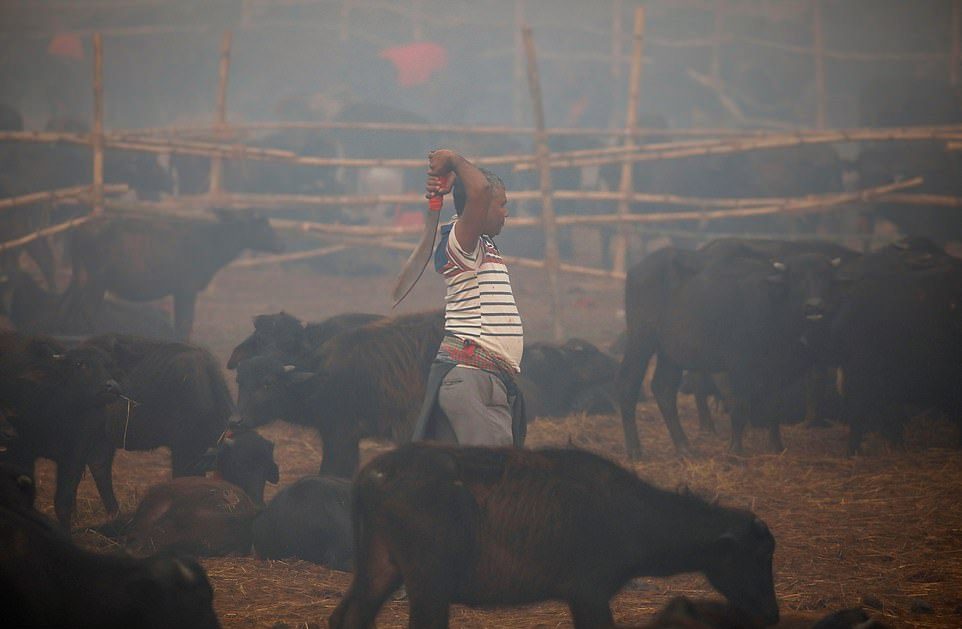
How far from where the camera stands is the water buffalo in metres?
14.3

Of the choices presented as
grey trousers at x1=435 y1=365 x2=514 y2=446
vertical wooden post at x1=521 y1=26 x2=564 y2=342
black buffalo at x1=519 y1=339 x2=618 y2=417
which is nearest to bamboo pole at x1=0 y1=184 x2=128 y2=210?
vertical wooden post at x1=521 y1=26 x2=564 y2=342

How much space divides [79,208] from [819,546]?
13839 millimetres

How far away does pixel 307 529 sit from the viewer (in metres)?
6.70

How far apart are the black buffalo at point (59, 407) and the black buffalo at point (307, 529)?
4.40ft

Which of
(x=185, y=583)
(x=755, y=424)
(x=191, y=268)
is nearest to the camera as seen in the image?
(x=185, y=583)

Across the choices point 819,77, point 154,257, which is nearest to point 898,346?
point 154,257

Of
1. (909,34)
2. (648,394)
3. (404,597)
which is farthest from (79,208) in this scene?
(909,34)

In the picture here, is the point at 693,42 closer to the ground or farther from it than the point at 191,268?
farther from it

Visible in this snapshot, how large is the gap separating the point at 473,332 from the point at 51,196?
→ 1193 centimetres

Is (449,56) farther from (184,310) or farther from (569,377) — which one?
(569,377)

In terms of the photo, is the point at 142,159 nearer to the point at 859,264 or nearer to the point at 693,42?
the point at 859,264

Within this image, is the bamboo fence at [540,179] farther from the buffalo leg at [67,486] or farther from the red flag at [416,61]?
the red flag at [416,61]

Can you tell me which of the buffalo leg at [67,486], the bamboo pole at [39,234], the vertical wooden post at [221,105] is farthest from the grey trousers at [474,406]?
the vertical wooden post at [221,105]

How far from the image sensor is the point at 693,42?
2966 cm
